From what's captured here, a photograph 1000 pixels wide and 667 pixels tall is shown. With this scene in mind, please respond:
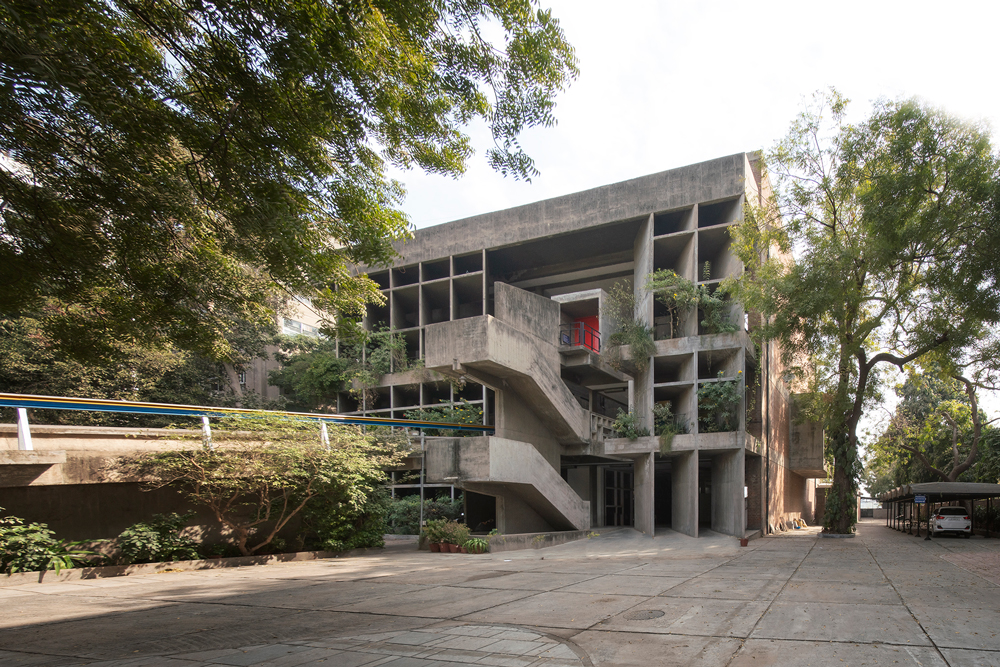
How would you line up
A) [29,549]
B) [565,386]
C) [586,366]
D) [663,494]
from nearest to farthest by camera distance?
[29,549] < [565,386] < [586,366] < [663,494]

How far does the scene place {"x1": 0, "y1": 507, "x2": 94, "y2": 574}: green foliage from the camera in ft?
33.6

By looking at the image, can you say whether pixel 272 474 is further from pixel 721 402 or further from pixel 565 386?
pixel 721 402

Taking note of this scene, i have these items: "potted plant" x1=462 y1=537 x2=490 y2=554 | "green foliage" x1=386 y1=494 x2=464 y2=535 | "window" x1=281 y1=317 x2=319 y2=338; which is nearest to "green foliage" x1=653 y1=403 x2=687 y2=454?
"green foliage" x1=386 y1=494 x2=464 y2=535

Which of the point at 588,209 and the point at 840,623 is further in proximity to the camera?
the point at 588,209

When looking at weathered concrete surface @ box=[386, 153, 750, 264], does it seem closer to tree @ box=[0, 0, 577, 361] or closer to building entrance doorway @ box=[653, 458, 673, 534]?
building entrance doorway @ box=[653, 458, 673, 534]

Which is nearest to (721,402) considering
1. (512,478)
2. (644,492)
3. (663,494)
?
(644,492)

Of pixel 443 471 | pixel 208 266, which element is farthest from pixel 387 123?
pixel 443 471

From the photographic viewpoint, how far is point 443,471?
1720 centimetres

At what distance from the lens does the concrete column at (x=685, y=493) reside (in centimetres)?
2133

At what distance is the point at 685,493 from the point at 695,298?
276 inches

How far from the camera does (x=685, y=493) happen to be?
72.2ft

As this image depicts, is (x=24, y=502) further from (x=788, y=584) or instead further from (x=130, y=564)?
(x=788, y=584)

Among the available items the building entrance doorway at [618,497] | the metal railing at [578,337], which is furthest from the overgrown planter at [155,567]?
the building entrance doorway at [618,497]

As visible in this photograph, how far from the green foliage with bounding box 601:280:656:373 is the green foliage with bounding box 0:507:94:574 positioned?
Answer: 17.0 m
